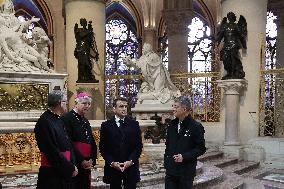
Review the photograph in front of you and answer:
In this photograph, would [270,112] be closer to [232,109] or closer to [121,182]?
[232,109]

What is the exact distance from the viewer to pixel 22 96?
10250mm

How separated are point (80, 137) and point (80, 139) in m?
0.02

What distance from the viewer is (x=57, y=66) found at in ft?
80.6

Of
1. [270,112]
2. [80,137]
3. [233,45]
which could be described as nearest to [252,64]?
[233,45]

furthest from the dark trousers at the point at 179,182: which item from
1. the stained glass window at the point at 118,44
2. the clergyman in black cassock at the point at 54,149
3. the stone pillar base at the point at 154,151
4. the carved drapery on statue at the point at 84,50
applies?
the stained glass window at the point at 118,44

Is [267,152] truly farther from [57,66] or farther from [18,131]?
[57,66]

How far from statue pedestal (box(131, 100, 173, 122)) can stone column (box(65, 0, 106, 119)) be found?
1.93m

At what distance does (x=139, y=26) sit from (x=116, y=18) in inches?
96.7

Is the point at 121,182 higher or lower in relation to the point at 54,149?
lower

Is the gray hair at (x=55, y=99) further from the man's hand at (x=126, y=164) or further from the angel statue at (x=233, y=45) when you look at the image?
the angel statue at (x=233, y=45)

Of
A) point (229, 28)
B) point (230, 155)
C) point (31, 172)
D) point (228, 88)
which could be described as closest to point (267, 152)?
point (230, 155)

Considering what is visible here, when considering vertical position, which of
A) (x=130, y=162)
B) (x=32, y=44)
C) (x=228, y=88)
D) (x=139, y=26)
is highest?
(x=139, y=26)

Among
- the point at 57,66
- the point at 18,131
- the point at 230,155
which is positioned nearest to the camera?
the point at 18,131

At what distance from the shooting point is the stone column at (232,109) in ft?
38.7
